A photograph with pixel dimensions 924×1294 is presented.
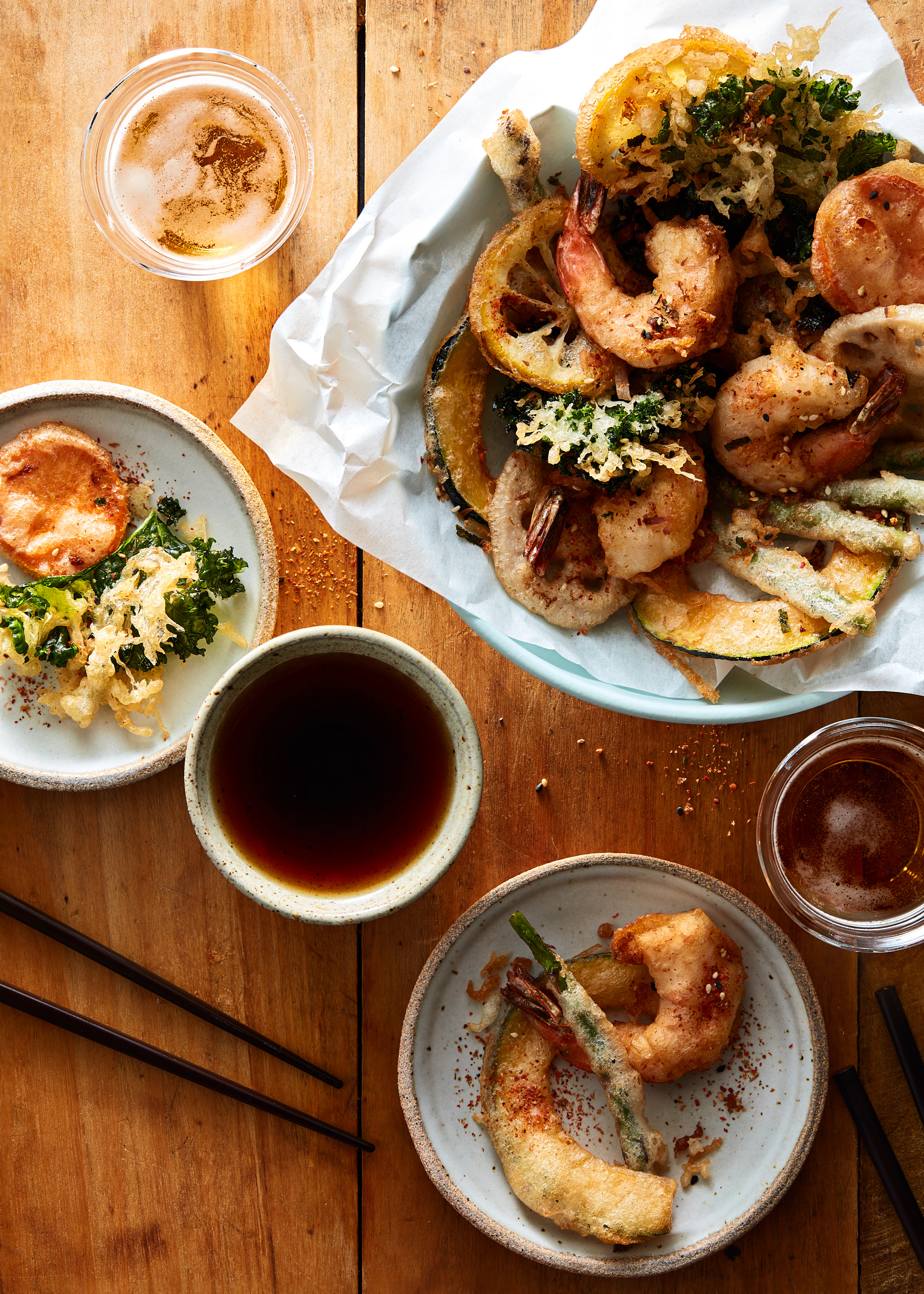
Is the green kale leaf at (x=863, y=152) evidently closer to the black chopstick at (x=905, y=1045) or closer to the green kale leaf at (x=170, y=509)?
the green kale leaf at (x=170, y=509)

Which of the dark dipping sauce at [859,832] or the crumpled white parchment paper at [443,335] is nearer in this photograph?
the crumpled white parchment paper at [443,335]

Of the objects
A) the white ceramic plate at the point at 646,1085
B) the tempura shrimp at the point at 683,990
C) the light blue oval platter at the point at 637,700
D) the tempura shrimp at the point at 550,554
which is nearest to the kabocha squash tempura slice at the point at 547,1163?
the white ceramic plate at the point at 646,1085

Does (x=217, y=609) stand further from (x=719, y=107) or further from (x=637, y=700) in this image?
(x=719, y=107)

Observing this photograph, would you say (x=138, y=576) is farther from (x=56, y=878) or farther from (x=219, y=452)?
(x=56, y=878)

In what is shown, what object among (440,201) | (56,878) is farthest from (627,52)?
(56,878)

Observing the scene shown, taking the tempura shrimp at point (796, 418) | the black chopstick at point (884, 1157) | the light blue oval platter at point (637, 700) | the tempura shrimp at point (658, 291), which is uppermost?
the tempura shrimp at point (658, 291)
